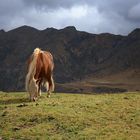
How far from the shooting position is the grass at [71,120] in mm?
15148

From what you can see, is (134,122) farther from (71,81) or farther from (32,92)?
(71,81)

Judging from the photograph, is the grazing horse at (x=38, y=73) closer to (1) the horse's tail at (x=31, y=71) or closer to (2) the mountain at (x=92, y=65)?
(1) the horse's tail at (x=31, y=71)

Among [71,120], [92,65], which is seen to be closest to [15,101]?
[71,120]

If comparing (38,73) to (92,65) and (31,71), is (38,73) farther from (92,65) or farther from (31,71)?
(92,65)

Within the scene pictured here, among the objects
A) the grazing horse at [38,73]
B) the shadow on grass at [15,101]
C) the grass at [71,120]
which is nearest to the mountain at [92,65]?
the grazing horse at [38,73]

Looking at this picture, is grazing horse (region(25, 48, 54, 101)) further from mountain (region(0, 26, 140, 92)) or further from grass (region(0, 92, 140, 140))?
mountain (region(0, 26, 140, 92))

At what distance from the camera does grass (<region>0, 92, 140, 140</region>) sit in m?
15.1

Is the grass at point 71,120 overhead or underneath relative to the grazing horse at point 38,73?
underneath

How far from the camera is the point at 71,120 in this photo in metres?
16.4

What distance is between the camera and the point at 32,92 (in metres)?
20.7

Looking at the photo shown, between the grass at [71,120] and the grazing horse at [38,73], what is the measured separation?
0.76 m

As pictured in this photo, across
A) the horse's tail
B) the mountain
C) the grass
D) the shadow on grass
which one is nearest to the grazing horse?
the horse's tail

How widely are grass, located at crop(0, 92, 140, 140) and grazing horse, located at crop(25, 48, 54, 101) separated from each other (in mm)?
763

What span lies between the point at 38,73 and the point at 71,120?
5.62 m
